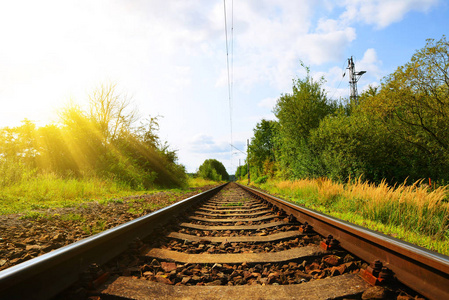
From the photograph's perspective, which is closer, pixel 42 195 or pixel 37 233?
pixel 37 233

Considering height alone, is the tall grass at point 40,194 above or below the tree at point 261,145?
below

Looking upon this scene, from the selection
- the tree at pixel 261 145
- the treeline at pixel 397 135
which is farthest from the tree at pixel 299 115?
the tree at pixel 261 145

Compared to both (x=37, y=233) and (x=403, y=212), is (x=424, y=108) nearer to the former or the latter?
(x=403, y=212)

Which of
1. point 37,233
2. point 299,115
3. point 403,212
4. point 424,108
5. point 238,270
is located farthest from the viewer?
point 299,115

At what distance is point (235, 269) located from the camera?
221cm

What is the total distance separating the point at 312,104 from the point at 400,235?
15657 mm

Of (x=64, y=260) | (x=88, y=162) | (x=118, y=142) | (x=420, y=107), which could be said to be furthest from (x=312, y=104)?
(x=64, y=260)

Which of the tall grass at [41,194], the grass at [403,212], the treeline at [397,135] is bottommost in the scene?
the grass at [403,212]

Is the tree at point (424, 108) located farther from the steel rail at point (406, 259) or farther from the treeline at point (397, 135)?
the steel rail at point (406, 259)

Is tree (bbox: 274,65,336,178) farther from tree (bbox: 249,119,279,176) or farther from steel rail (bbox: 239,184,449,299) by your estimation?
tree (bbox: 249,119,279,176)

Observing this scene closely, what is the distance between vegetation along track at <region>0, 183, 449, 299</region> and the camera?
1.51 m

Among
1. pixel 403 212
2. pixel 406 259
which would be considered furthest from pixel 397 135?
pixel 406 259

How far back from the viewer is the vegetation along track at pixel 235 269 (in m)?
1.51

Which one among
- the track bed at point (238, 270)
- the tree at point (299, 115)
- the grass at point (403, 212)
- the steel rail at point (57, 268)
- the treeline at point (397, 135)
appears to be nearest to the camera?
the steel rail at point (57, 268)
